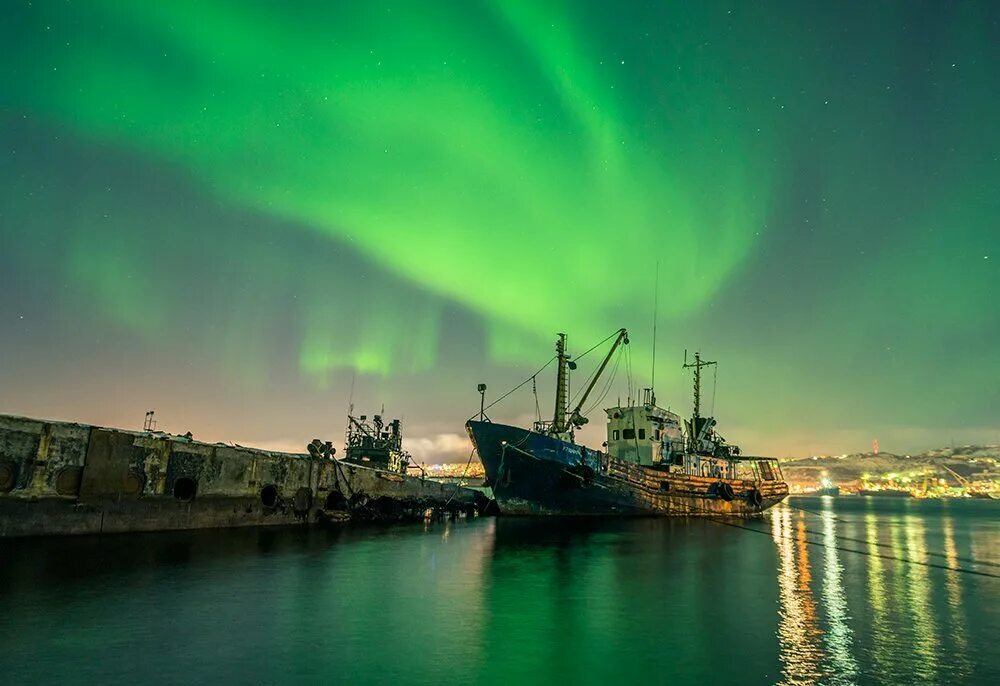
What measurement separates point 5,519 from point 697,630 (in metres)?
25.8

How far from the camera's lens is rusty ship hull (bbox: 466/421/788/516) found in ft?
143

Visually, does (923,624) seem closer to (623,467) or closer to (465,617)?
(465,617)

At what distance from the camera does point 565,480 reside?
45031mm

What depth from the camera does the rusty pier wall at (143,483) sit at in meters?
22.5

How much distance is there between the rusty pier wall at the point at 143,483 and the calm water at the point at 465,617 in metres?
2.17

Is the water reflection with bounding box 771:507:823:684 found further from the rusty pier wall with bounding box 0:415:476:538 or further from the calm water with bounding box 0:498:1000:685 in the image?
the rusty pier wall with bounding box 0:415:476:538

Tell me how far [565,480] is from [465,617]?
32799 millimetres

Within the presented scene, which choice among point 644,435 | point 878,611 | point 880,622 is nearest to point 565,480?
point 644,435

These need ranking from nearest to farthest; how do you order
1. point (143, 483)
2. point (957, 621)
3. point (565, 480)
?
point (957, 621)
point (143, 483)
point (565, 480)

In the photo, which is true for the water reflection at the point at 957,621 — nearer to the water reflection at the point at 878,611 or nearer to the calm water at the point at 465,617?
the calm water at the point at 465,617

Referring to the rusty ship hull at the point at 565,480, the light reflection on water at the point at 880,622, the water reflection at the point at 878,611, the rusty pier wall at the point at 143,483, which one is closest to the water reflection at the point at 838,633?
the light reflection on water at the point at 880,622

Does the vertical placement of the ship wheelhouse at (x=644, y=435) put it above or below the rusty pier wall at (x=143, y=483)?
above

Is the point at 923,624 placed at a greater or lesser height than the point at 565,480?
lesser

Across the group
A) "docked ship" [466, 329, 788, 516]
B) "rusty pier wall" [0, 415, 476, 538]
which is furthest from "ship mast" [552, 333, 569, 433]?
"rusty pier wall" [0, 415, 476, 538]
